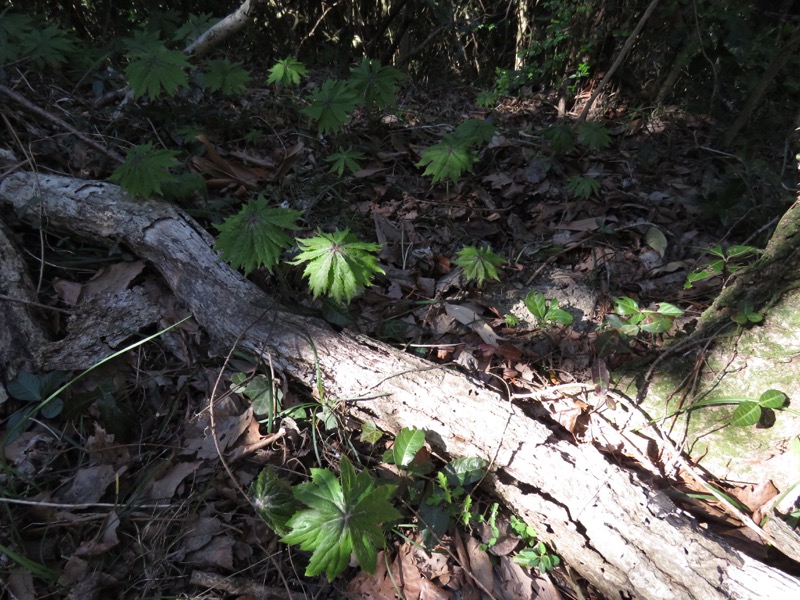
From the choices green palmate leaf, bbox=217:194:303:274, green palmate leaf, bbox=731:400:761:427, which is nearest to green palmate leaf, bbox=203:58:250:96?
green palmate leaf, bbox=217:194:303:274

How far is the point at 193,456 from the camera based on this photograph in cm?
181

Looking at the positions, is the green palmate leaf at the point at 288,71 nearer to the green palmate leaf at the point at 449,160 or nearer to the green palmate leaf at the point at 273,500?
the green palmate leaf at the point at 449,160

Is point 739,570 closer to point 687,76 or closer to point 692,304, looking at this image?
point 692,304

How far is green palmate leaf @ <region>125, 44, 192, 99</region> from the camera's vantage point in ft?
8.43

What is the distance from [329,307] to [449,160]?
120 cm

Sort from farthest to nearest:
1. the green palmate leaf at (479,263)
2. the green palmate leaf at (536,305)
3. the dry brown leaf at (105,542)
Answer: the green palmate leaf at (479,263), the green palmate leaf at (536,305), the dry brown leaf at (105,542)

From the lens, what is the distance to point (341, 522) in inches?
56.1

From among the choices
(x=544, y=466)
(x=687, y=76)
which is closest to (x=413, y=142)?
(x=687, y=76)

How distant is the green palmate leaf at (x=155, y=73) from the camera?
101 inches

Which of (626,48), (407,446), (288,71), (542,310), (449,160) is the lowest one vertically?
(407,446)

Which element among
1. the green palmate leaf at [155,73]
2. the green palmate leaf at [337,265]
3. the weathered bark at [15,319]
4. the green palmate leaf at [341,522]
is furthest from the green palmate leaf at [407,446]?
the green palmate leaf at [155,73]

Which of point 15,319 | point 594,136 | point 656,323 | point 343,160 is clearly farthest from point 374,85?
point 15,319

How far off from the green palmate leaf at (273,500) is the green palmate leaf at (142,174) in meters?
1.47

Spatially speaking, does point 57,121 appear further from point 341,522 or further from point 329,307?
point 341,522
